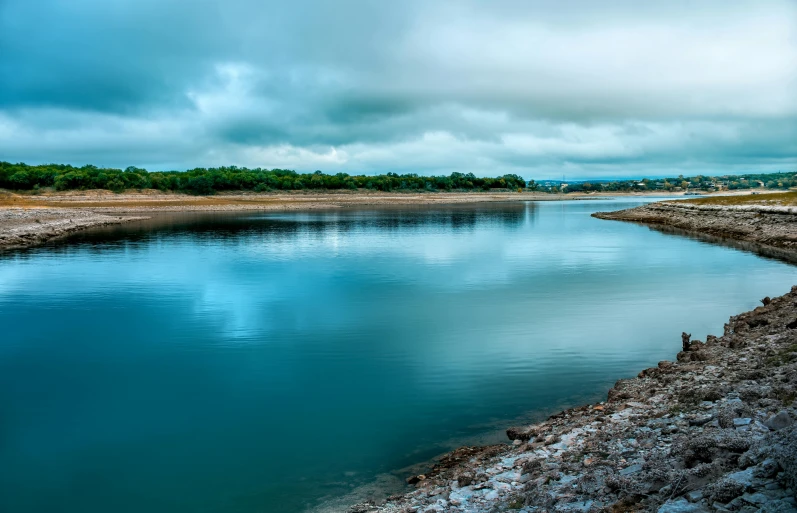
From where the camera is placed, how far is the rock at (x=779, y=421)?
719cm

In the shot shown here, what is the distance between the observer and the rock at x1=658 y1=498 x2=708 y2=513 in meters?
5.58

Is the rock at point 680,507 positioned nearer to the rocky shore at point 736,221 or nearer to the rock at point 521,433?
the rock at point 521,433

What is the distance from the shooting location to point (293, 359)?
51.5 ft

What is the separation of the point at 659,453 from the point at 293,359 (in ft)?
33.4

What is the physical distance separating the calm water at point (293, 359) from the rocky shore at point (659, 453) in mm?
1294

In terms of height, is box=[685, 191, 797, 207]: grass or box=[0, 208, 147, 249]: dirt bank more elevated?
Answer: box=[685, 191, 797, 207]: grass

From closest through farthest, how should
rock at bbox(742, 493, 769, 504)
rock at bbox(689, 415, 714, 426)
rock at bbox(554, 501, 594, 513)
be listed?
rock at bbox(742, 493, 769, 504), rock at bbox(554, 501, 594, 513), rock at bbox(689, 415, 714, 426)

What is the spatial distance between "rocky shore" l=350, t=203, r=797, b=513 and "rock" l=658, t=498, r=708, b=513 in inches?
0.5

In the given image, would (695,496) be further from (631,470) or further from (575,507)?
(631,470)

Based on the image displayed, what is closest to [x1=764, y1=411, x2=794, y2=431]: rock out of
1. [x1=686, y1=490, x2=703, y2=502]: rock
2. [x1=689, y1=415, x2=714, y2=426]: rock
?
[x1=689, y1=415, x2=714, y2=426]: rock

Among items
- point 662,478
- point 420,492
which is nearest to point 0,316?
point 420,492

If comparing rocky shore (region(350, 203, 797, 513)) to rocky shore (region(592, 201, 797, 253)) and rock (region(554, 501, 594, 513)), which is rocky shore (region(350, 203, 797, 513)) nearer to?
rock (region(554, 501, 594, 513))

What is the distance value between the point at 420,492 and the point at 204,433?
4.90 m

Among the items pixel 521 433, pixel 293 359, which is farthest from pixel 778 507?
pixel 293 359
